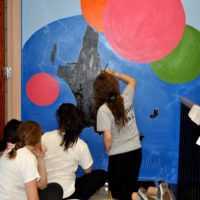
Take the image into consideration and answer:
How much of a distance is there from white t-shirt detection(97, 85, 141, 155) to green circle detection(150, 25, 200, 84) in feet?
2.03

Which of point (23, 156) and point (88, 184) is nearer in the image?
point (23, 156)

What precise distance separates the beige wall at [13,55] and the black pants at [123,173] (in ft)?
3.74

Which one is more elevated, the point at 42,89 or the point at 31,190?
the point at 42,89

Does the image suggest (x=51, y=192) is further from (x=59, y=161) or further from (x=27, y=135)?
(x=27, y=135)

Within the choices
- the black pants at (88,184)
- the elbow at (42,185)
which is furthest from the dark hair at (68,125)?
the black pants at (88,184)

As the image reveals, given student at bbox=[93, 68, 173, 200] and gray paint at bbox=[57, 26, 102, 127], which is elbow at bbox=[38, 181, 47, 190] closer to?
student at bbox=[93, 68, 173, 200]

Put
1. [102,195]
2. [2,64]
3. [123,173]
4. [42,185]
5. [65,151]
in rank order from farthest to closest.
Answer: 1. [2,64]
2. [102,195]
3. [123,173]
4. [65,151]
5. [42,185]

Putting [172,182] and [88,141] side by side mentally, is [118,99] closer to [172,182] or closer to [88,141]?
[88,141]

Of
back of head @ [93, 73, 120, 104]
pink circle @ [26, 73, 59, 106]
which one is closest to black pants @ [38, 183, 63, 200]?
back of head @ [93, 73, 120, 104]

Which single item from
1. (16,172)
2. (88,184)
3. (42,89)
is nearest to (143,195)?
(88,184)

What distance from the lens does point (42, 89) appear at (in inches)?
107

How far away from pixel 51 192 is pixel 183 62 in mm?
1756

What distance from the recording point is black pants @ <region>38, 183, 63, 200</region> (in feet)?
6.16

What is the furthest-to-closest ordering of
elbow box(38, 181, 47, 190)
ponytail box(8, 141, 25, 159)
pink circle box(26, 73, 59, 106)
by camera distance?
pink circle box(26, 73, 59, 106)
elbow box(38, 181, 47, 190)
ponytail box(8, 141, 25, 159)
